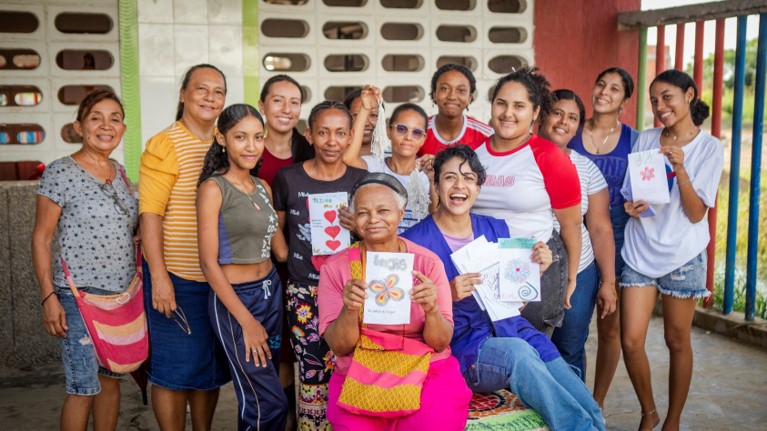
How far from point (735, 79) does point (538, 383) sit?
3.81m

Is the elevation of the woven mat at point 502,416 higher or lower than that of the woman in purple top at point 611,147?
lower

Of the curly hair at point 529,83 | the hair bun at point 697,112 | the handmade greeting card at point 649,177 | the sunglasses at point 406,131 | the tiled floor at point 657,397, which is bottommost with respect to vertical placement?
the tiled floor at point 657,397

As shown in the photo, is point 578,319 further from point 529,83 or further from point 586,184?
point 529,83

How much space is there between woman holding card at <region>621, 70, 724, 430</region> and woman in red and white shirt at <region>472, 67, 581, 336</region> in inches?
24.9

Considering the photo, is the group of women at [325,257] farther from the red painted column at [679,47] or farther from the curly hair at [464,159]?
the red painted column at [679,47]

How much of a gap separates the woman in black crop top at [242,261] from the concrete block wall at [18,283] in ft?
8.39

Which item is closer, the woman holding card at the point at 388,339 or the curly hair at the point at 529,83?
the woman holding card at the point at 388,339

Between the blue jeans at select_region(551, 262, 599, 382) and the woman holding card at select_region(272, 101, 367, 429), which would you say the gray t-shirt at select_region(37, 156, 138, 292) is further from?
the blue jeans at select_region(551, 262, 599, 382)

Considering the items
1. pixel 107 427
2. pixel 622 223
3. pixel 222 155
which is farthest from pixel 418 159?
pixel 107 427

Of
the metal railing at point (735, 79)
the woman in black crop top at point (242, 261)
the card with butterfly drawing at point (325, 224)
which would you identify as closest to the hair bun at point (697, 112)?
the metal railing at point (735, 79)

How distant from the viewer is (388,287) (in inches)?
115

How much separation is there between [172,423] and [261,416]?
0.52 m

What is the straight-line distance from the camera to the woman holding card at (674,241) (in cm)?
418

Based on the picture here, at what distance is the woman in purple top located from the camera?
4434 mm
